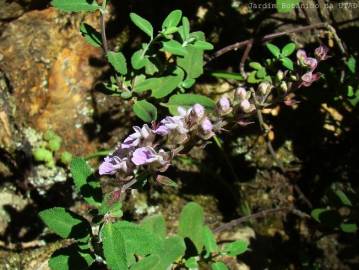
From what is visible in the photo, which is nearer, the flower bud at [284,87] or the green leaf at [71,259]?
the green leaf at [71,259]

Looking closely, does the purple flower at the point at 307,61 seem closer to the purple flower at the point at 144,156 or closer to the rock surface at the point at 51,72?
the purple flower at the point at 144,156

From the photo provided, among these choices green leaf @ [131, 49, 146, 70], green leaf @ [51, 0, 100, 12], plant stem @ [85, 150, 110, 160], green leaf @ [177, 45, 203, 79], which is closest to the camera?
green leaf @ [51, 0, 100, 12]

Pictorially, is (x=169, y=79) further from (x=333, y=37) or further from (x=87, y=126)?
(x=333, y=37)

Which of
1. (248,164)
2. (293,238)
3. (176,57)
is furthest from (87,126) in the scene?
(293,238)

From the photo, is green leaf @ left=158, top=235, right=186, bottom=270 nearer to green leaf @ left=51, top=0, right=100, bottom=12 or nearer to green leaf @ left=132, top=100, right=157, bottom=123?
green leaf @ left=132, top=100, right=157, bottom=123

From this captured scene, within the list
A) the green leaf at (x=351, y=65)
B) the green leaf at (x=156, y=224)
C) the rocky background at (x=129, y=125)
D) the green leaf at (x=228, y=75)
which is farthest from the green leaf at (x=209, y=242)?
the green leaf at (x=351, y=65)

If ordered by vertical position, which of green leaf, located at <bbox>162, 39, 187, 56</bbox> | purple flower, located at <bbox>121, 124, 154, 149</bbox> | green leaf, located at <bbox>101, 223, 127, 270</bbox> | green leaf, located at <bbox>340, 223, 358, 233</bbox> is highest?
green leaf, located at <bbox>162, 39, 187, 56</bbox>

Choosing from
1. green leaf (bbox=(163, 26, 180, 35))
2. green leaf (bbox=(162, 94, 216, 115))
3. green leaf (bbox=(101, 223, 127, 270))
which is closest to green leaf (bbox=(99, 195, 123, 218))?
green leaf (bbox=(101, 223, 127, 270))

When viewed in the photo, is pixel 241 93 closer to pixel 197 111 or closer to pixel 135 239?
pixel 197 111
